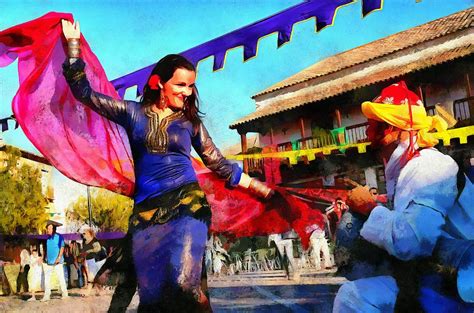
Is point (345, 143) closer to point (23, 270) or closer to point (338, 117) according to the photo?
point (338, 117)

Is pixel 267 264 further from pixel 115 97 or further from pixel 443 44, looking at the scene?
pixel 443 44

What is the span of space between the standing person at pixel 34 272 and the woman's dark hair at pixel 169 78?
1336mm

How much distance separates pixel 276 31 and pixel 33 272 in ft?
8.01

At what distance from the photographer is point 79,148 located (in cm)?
493

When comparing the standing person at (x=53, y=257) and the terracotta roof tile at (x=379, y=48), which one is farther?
the terracotta roof tile at (x=379, y=48)

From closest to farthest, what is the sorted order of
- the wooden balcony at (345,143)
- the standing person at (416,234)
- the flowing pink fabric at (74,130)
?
1. the standing person at (416,234)
2. the wooden balcony at (345,143)
3. the flowing pink fabric at (74,130)

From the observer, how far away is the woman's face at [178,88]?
4767 millimetres

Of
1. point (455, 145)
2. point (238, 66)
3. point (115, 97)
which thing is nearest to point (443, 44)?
point (455, 145)

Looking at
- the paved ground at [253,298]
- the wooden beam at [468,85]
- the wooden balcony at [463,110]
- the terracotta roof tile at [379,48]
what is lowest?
the paved ground at [253,298]

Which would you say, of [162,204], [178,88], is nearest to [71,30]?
[178,88]

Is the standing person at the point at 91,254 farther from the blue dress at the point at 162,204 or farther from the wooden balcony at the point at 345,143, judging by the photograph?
the wooden balcony at the point at 345,143

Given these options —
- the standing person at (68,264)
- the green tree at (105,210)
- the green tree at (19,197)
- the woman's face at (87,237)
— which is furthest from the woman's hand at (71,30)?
the standing person at (68,264)

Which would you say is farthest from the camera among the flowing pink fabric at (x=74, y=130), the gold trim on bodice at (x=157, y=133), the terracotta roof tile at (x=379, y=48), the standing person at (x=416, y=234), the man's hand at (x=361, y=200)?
the terracotta roof tile at (x=379, y=48)

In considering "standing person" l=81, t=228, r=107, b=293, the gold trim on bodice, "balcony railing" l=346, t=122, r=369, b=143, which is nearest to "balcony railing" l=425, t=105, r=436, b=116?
"balcony railing" l=346, t=122, r=369, b=143
